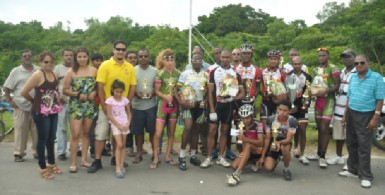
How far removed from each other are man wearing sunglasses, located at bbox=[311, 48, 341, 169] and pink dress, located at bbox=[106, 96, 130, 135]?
10.9 ft

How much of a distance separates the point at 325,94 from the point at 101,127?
3.92m

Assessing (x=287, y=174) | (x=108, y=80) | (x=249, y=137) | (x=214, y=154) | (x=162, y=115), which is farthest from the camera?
(x=214, y=154)

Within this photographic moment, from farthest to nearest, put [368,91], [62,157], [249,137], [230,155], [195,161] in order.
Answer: [230,155] → [62,157] → [195,161] → [249,137] → [368,91]

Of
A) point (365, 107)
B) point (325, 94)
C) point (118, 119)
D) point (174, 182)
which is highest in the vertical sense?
point (325, 94)

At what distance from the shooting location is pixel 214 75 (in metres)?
6.55

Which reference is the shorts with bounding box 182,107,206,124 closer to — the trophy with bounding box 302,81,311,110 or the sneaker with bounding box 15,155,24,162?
the trophy with bounding box 302,81,311,110

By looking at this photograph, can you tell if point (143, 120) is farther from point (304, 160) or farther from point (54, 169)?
point (304, 160)

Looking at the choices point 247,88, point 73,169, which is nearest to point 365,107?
point 247,88

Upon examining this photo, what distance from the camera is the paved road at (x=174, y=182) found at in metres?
5.37

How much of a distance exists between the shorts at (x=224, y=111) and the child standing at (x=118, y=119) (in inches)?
61.5

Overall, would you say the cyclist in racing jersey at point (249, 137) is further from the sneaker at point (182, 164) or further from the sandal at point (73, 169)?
the sandal at point (73, 169)

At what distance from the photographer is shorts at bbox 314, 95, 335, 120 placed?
6.71 m

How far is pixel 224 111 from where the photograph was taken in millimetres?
6566

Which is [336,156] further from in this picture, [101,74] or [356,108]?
[101,74]
